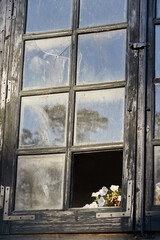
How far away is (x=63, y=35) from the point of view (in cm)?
548

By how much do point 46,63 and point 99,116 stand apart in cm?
67

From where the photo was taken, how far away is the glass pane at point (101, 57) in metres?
5.23

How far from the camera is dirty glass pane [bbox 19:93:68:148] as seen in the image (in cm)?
521

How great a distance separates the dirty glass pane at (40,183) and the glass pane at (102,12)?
1.09 m

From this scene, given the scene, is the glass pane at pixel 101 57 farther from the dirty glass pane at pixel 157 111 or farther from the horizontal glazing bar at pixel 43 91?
the dirty glass pane at pixel 157 111

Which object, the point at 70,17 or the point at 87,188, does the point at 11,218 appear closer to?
the point at 70,17

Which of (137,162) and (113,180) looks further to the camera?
(113,180)

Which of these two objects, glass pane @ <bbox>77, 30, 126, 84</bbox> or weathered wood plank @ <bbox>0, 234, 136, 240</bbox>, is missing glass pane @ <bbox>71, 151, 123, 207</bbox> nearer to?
glass pane @ <bbox>77, 30, 126, 84</bbox>

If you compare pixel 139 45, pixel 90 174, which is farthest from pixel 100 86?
pixel 90 174

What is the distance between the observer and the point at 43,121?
529 centimetres

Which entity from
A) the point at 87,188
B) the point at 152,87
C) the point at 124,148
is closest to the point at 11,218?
the point at 124,148

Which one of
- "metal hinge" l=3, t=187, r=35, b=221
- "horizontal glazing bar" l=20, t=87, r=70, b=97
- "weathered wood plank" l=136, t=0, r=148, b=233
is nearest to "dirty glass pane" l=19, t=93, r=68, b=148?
"horizontal glazing bar" l=20, t=87, r=70, b=97

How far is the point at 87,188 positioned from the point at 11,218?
2439mm

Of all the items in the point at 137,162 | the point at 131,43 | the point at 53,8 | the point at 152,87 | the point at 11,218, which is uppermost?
the point at 53,8
